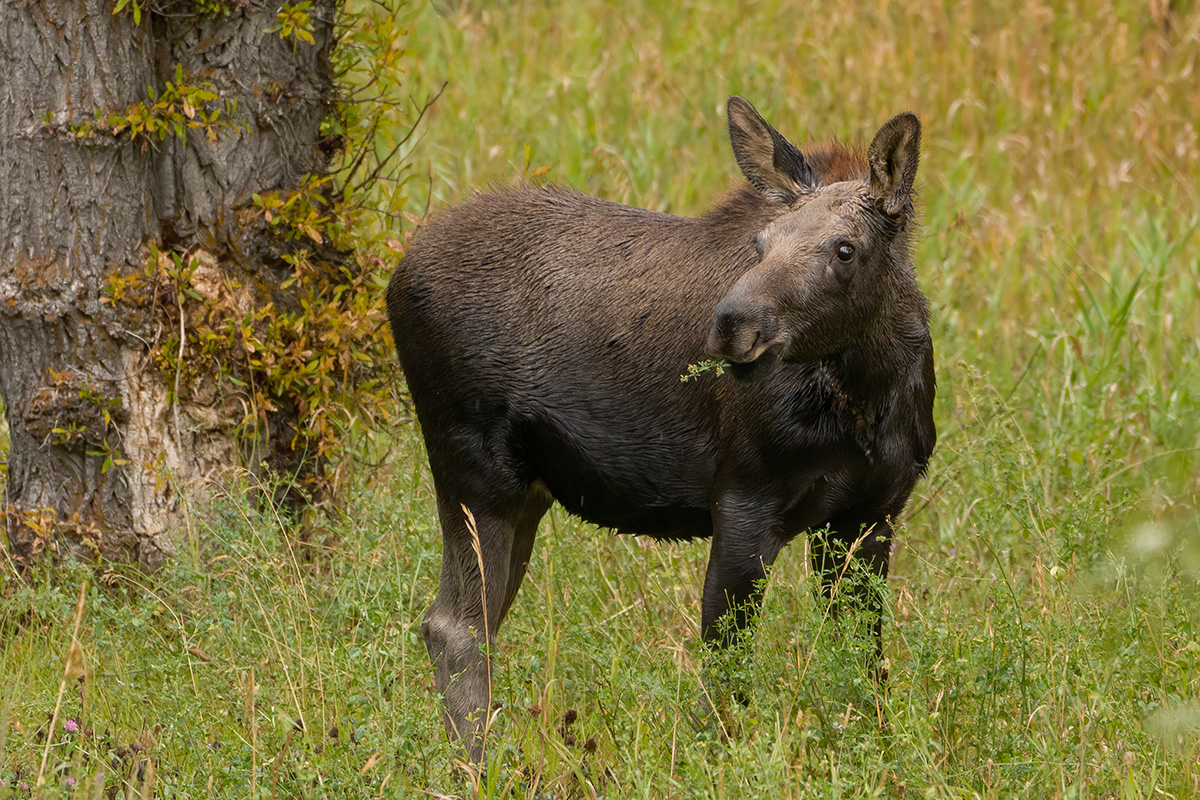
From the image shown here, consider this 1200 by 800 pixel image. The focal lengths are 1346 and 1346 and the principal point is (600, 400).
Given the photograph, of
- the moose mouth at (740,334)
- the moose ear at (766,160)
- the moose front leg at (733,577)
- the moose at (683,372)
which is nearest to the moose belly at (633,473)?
the moose at (683,372)

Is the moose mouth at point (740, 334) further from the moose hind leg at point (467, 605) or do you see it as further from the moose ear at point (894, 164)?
the moose hind leg at point (467, 605)

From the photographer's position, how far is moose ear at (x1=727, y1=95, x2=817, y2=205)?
13.3 ft

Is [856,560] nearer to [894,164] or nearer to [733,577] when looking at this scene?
[733,577]

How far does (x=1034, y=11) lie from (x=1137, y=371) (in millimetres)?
4643

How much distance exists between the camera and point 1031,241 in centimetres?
844

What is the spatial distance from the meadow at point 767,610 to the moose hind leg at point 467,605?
0.42 feet

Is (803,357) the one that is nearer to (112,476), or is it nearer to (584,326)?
(584,326)

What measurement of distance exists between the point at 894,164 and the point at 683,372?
0.88 meters

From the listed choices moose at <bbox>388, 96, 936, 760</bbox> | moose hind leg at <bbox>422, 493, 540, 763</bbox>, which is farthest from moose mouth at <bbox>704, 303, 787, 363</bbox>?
moose hind leg at <bbox>422, 493, 540, 763</bbox>

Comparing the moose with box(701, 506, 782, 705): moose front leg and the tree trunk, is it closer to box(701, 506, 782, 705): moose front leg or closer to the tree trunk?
box(701, 506, 782, 705): moose front leg

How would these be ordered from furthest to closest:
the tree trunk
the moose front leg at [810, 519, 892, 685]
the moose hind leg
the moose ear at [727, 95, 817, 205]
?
the tree trunk
the moose hind leg
the moose ear at [727, 95, 817, 205]
the moose front leg at [810, 519, 892, 685]

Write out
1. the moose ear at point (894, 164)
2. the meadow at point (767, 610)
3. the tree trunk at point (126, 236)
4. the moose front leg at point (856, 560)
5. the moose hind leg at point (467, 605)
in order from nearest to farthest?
the meadow at point (767, 610) < the moose ear at point (894, 164) < the moose front leg at point (856, 560) < the moose hind leg at point (467, 605) < the tree trunk at point (126, 236)

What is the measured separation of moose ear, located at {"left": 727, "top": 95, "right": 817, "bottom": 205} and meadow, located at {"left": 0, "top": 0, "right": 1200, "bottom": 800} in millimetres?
1091

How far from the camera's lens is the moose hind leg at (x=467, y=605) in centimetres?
434
